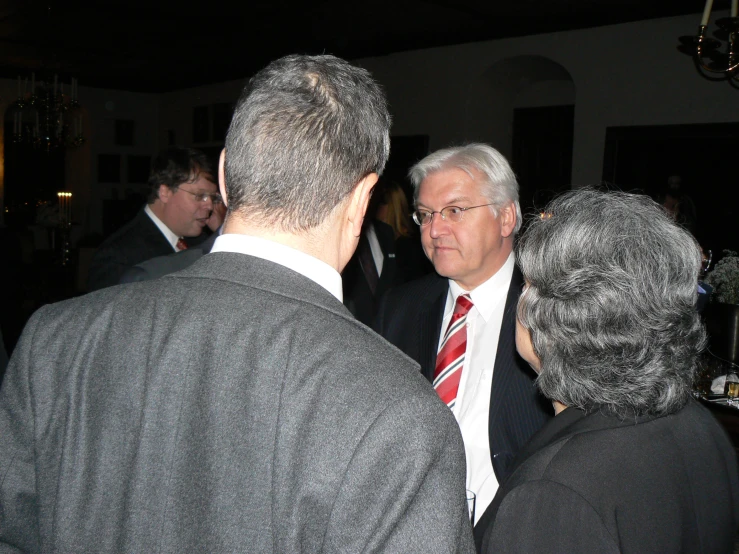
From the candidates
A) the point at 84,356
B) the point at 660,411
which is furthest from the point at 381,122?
the point at 660,411

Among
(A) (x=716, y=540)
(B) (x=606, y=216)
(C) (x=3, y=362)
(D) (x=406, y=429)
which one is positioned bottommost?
(C) (x=3, y=362)

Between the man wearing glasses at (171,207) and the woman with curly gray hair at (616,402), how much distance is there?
2.38 meters

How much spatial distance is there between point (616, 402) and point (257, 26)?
7075 millimetres

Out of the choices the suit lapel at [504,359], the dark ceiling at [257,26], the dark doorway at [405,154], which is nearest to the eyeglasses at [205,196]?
the suit lapel at [504,359]

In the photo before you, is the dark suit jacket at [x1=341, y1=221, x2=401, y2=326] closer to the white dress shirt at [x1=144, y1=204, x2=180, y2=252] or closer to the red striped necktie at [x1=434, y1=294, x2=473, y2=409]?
the white dress shirt at [x1=144, y1=204, x2=180, y2=252]

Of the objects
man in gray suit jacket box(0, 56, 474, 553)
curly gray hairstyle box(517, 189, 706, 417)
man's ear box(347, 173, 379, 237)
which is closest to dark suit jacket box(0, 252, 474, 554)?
man in gray suit jacket box(0, 56, 474, 553)

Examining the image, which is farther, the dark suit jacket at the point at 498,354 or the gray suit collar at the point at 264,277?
the dark suit jacket at the point at 498,354

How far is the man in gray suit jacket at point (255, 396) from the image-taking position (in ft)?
2.70

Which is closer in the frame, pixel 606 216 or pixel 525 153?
pixel 606 216

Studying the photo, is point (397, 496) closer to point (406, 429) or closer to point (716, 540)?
point (406, 429)

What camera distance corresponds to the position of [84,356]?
938 millimetres

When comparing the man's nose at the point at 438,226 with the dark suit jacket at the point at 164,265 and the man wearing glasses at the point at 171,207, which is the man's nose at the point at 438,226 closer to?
the dark suit jacket at the point at 164,265

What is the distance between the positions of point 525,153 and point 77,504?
312 inches

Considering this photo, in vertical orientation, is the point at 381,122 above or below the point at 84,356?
above
